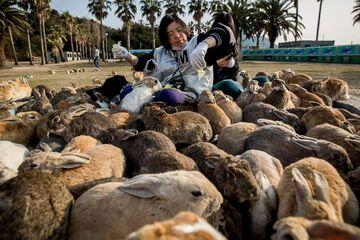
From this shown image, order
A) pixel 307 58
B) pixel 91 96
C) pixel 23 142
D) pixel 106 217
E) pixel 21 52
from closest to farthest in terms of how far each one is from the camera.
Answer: pixel 106 217 < pixel 23 142 < pixel 91 96 < pixel 307 58 < pixel 21 52

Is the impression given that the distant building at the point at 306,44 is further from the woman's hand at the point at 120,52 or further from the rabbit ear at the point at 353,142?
the rabbit ear at the point at 353,142

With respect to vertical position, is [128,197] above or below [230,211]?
above

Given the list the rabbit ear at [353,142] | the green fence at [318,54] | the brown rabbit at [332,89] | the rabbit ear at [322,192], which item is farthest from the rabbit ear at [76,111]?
the green fence at [318,54]

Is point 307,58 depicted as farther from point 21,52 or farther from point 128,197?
point 21,52

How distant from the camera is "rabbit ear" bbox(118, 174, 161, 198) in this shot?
6.38ft

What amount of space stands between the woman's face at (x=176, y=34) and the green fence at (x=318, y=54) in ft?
90.7

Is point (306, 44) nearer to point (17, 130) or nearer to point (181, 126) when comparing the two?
point (181, 126)

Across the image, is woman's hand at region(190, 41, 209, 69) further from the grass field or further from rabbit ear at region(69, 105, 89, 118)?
the grass field

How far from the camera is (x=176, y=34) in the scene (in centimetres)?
604

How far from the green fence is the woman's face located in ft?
90.7

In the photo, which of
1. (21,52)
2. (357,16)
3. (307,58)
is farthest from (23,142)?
(21,52)

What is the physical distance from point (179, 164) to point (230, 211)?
0.60 meters

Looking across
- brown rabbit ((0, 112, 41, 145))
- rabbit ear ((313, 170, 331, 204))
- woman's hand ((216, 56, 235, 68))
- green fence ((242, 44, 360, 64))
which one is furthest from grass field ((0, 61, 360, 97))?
brown rabbit ((0, 112, 41, 145))

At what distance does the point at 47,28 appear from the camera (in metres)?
75.1
